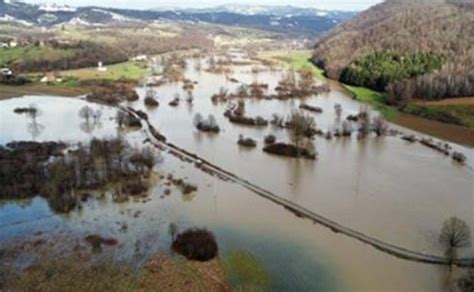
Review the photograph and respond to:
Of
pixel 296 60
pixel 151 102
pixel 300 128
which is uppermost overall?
pixel 300 128

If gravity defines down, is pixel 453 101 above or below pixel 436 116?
above

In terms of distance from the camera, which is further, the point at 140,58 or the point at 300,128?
the point at 140,58

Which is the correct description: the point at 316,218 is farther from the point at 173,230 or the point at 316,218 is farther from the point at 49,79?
the point at 49,79

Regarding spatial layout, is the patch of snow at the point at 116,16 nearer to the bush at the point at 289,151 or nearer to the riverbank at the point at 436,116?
the riverbank at the point at 436,116

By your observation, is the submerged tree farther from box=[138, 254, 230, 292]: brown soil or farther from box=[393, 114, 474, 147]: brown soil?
box=[393, 114, 474, 147]: brown soil

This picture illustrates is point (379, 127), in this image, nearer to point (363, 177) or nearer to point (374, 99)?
point (363, 177)

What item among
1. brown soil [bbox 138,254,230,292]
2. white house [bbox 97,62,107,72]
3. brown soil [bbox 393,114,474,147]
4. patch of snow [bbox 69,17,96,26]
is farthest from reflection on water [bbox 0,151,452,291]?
patch of snow [bbox 69,17,96,26]

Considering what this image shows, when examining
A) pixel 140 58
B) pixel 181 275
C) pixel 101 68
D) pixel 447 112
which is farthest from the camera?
pixel 140 58

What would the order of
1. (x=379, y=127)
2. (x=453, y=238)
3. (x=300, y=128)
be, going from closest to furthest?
(x=453, y=238)
(x=300, y=128)
(x=379, y=127)

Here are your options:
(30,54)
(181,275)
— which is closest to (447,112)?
(181,275)
